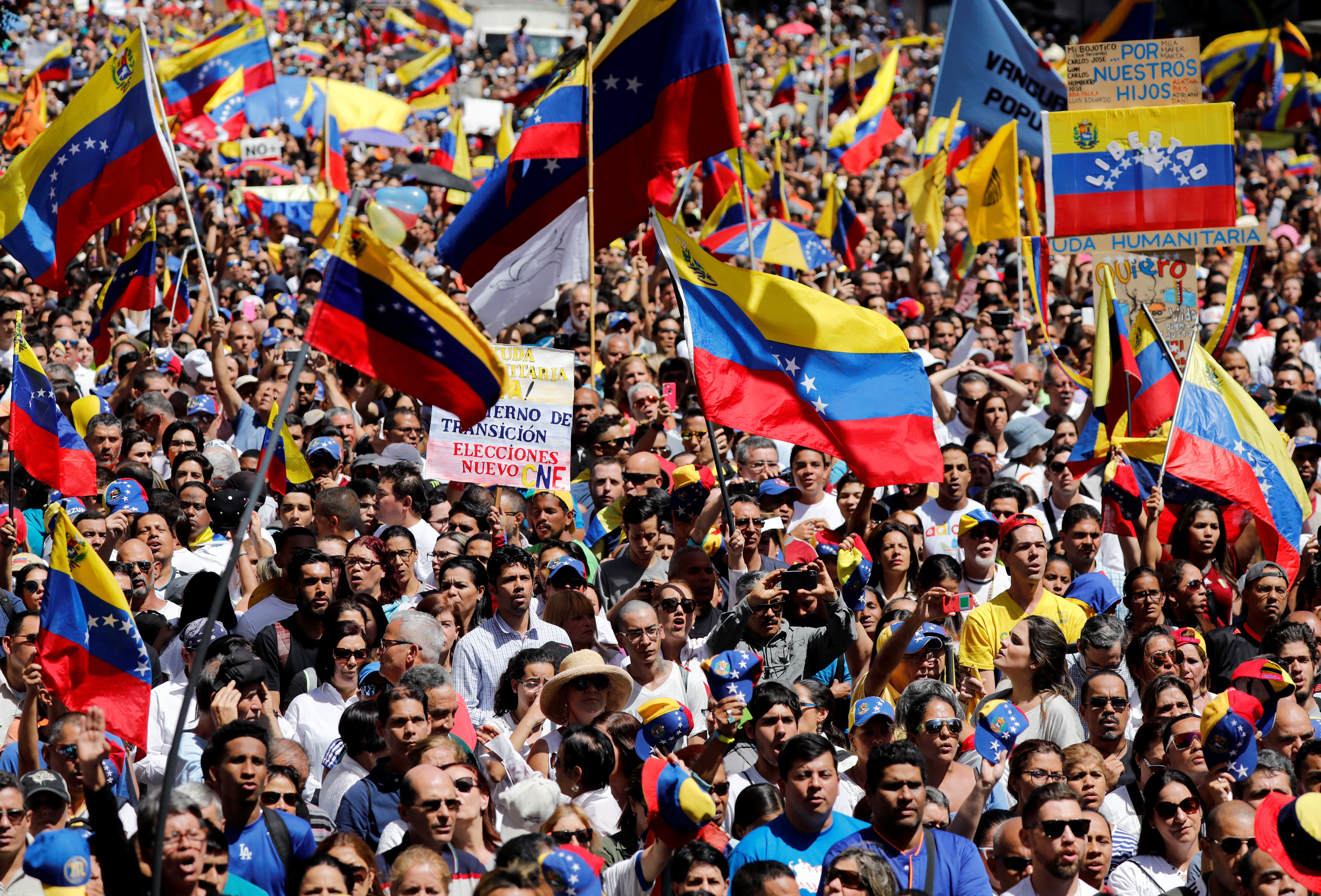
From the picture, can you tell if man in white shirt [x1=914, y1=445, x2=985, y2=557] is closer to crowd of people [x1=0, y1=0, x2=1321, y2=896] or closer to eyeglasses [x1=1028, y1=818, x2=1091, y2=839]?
crowd of people [x1=0, y1=0, x2=1321, y2=896]

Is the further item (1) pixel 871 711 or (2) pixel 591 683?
(2) pixel 591 683

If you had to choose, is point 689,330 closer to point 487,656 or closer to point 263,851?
point 487,656

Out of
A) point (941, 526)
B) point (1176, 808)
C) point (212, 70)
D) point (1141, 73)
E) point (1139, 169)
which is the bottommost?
point (941, 526)

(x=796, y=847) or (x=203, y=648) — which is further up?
(x=203, y=648)

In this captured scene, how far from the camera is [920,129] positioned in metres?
27.4

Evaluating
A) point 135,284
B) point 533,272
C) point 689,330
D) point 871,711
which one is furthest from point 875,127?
point 871,711

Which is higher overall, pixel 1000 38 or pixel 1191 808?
pixel 1000 38

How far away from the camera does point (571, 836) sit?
5250 millimetres

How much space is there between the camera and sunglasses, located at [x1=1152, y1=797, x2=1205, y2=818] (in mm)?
5637

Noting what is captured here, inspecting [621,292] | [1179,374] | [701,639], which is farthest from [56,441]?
[621,292]

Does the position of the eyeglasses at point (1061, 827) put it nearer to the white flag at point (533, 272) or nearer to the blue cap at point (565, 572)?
the blue cap at point (565, 572)

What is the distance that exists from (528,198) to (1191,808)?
5.15 m

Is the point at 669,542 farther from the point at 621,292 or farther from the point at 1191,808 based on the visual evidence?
the point at 621,292

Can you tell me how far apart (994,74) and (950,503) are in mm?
6305
